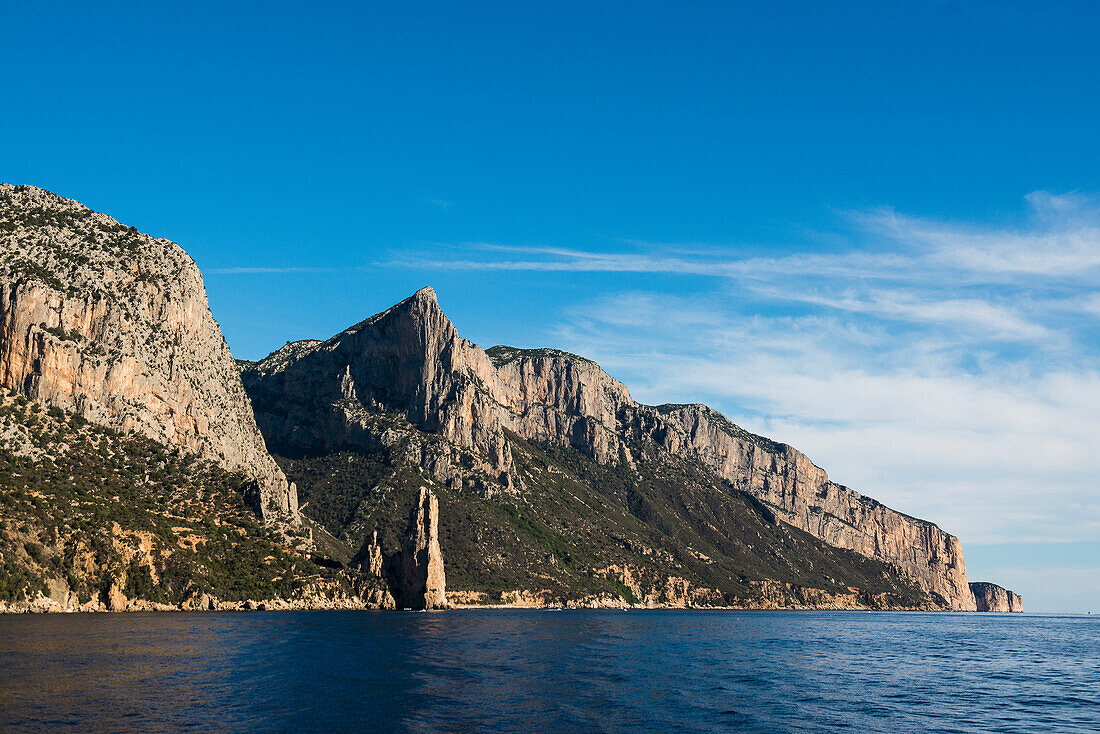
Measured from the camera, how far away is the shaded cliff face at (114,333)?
147 metres

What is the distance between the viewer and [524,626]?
13188 cm

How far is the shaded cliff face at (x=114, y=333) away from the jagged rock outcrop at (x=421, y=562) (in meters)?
25.5

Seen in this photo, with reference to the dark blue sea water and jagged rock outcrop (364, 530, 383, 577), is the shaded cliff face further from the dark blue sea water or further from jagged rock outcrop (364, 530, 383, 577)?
the dark blue sea water

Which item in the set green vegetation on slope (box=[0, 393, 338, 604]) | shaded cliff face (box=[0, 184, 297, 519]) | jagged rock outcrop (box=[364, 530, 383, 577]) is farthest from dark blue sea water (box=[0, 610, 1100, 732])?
jagged rock outcrop (box=[364, 530, 383, 577])

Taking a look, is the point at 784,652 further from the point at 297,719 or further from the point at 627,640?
the point at 297,719

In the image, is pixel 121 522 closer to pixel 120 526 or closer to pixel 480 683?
pixel 120 526

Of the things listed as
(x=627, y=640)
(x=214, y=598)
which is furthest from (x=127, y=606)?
(x=627, y=640)

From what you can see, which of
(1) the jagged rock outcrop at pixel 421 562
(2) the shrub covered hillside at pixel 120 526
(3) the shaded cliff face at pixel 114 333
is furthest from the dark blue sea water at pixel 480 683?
(1) the jagged rock outcrop at pixel 421 562

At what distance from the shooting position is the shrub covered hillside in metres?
111

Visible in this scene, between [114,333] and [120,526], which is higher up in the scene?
[114,333]

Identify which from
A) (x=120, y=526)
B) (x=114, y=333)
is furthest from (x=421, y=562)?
(x=114, y=333)

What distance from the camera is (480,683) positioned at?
6306cm

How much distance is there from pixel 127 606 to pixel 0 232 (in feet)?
265

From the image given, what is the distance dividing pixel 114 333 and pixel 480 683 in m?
127
